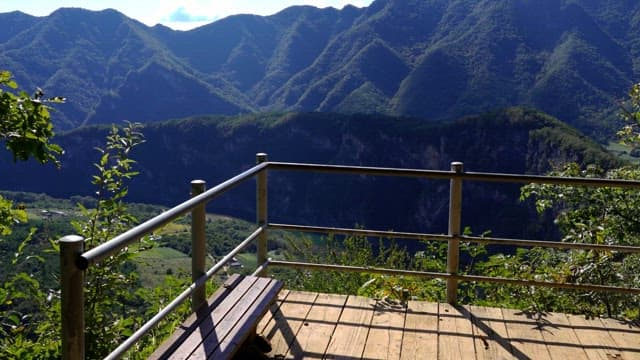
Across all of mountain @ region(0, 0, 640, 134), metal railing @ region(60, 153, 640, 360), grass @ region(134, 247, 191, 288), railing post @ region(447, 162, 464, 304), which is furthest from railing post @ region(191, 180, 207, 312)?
mountain @ region(0, 0, 640, 134)

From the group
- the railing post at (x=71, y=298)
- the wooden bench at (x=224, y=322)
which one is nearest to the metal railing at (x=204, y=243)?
the railing post at (x=71, y=298)

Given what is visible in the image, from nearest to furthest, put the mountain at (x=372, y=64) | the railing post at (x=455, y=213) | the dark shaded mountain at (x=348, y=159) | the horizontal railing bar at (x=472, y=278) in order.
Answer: the horizontal railing bar at (x=472, y=278) → the railing post at (x=455, y=213) → the dark shaded mountain at (x=348, y=159) → the mountain at (x=372, y=64)

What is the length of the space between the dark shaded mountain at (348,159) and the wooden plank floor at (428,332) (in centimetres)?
4226

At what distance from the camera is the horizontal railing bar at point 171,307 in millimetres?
1991

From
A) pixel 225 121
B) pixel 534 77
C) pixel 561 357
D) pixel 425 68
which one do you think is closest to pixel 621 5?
pixel 534 77

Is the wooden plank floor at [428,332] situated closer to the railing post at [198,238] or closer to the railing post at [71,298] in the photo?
the railing post at [198,238]

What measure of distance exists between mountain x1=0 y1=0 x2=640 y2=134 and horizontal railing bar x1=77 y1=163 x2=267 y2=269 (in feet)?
347

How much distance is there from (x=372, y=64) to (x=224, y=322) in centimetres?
14942

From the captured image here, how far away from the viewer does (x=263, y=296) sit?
10.1 ft

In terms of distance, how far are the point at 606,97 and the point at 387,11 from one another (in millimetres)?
71098

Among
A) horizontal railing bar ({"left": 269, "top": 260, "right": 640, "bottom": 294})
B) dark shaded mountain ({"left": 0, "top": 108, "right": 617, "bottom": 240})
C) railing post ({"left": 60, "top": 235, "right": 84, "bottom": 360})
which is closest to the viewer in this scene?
railing post ({"left": 60, "top": 235, "right": 84, "bottom": 360})

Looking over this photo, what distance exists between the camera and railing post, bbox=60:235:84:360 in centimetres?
173

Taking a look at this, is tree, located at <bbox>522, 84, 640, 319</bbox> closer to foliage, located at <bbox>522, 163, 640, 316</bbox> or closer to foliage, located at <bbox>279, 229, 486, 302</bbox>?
foliage, located at <bbox>522, 163, 640, 316</bbox>

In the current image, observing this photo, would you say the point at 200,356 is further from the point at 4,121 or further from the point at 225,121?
the point at 225,121
